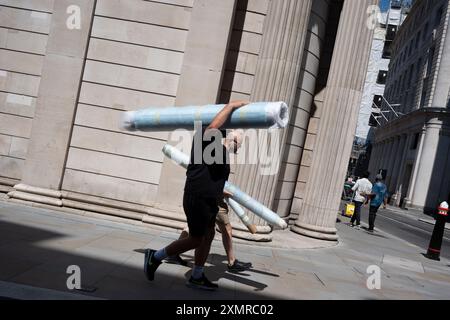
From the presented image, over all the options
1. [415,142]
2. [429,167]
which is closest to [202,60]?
[429,167]

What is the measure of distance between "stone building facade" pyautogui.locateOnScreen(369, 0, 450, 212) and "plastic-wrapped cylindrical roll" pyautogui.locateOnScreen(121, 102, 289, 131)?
33.9 meters

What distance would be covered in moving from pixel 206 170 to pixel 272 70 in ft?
13.0

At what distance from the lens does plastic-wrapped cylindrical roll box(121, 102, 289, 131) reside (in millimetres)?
4090

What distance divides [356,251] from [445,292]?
2526 mm

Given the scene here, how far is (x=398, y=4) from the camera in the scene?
6269 centimetres

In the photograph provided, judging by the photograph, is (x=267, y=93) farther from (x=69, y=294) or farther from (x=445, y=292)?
(x=69, y=294)

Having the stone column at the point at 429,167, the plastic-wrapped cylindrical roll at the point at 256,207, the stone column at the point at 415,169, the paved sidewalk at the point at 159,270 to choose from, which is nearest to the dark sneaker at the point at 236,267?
the paved sidewalk at the point at 159,270

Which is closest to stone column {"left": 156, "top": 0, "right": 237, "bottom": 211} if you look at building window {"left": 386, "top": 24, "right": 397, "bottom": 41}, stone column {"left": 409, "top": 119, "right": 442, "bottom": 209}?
stone column {"left": 409, "top": 119, "right": 442, "bottom": 209}

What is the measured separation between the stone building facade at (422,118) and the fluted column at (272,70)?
100 feet

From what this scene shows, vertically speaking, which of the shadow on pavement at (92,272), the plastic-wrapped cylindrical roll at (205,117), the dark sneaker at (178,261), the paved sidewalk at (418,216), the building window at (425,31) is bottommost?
the paved sidewalk at (418,216)

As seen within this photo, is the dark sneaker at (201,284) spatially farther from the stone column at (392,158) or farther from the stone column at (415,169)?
the stone column at (392,158)

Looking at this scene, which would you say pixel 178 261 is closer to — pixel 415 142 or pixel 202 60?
pixel 202 60

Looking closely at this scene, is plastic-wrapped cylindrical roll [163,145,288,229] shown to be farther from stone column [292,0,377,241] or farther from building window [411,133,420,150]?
building window [411,133,420,150]

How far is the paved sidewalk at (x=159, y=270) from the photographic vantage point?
13.9 ft
